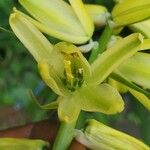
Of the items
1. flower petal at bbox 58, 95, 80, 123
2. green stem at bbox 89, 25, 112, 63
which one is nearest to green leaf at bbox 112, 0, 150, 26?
green stem at bbox 89, 25, 112, 63

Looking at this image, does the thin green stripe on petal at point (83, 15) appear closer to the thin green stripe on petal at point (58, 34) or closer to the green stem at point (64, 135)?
the thin green stripe on petal at point (58, 34)

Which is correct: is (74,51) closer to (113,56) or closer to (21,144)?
(113,56)

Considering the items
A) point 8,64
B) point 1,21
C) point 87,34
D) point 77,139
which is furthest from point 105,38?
point 8,64

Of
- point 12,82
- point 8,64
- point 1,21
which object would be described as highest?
point 1,21

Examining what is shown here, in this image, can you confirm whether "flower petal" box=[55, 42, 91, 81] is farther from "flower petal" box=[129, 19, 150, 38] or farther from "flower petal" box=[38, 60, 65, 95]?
"flower petal" box=[129, 19, 150, 38]

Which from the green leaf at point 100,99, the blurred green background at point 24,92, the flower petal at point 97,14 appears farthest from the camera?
the blurred green background at point 24,92

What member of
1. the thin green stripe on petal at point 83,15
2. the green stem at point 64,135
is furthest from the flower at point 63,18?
the green stem at point 64,135

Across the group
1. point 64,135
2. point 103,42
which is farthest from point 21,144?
point 103,42

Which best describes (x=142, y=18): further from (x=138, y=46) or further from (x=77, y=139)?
(x=77, y=139)
